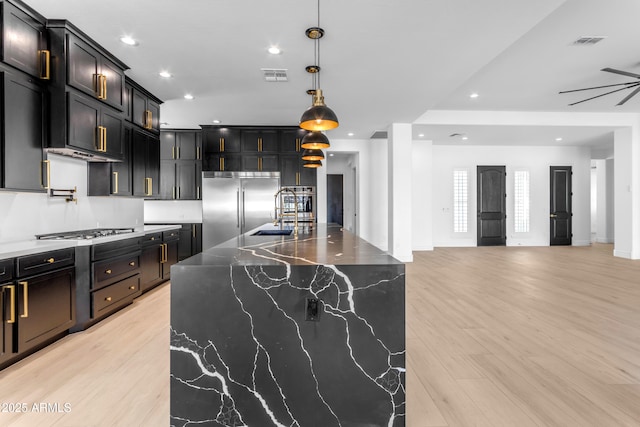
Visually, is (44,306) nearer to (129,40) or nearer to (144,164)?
(144,164)

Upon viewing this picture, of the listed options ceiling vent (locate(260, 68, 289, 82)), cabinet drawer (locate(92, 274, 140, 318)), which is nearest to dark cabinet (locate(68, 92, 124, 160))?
cabinet drawer (locate(92, 274, 140, 318))

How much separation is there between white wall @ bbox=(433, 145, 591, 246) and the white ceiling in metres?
3.16

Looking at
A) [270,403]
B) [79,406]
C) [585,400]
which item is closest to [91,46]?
[79,406]

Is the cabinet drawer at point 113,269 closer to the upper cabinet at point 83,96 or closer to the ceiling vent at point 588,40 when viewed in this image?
the upper cabinet at point 83,96

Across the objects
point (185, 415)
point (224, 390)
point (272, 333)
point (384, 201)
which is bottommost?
point (185, 415)

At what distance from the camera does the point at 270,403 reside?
66.0 inches

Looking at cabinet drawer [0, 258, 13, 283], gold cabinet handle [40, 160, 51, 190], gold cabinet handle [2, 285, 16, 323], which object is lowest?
gold cabinet handle [2, 285, 16, 323]

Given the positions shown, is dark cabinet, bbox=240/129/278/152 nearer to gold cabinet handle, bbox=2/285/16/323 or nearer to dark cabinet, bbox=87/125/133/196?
dark cabinet, bbox=87/125/133/196

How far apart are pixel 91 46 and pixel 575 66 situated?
18.9 feet

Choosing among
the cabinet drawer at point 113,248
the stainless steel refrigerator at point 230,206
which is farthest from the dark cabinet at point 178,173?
the cabinet drawer at point 113,248

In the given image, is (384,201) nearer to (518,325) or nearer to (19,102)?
(518,325)

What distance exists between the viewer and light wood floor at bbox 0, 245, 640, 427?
187 cm

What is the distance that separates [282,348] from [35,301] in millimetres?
2202

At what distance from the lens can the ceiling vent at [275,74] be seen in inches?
154
